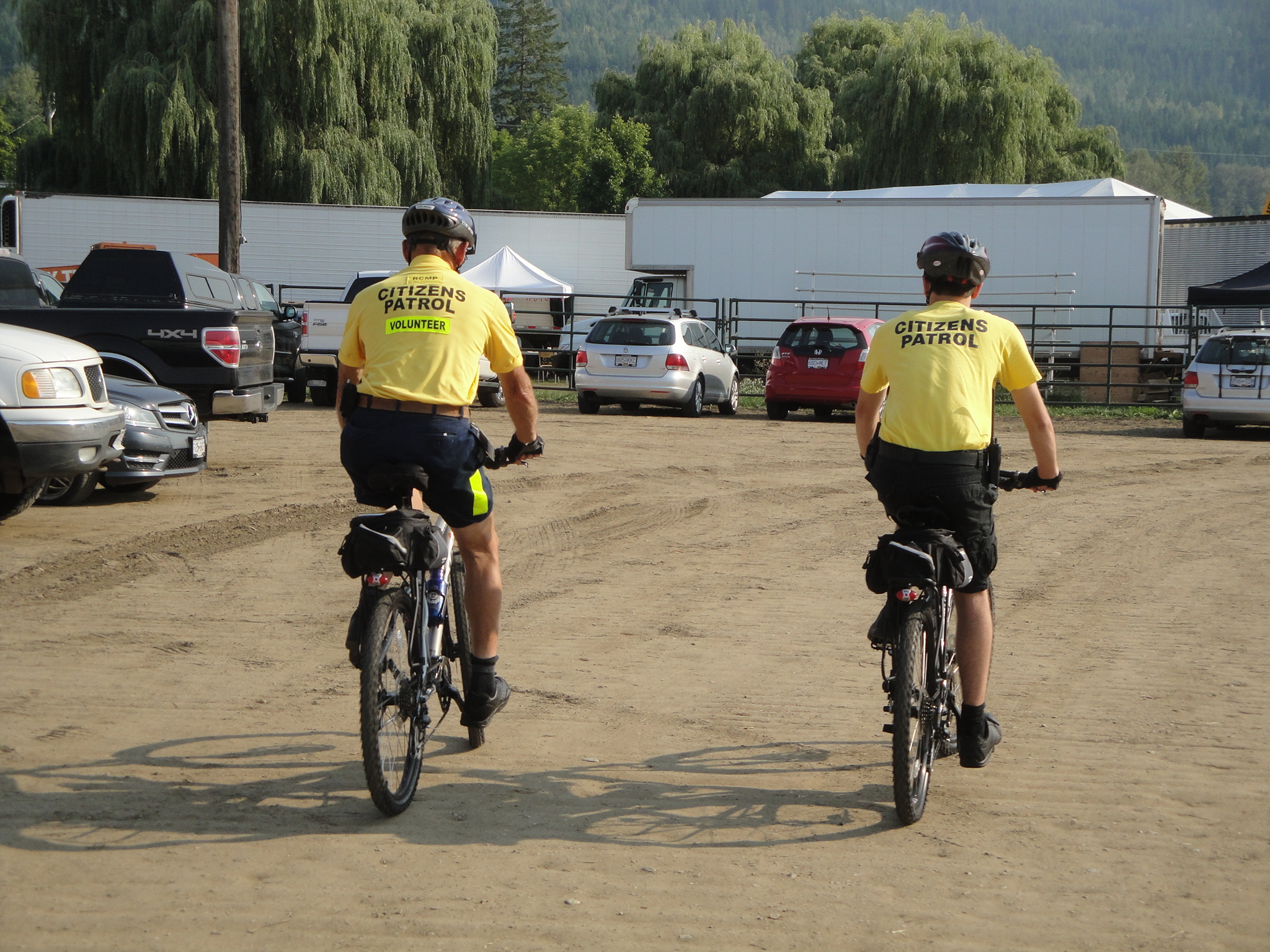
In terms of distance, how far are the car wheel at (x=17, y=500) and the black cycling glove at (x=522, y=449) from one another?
19.5ft

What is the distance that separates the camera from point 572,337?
2823 cm

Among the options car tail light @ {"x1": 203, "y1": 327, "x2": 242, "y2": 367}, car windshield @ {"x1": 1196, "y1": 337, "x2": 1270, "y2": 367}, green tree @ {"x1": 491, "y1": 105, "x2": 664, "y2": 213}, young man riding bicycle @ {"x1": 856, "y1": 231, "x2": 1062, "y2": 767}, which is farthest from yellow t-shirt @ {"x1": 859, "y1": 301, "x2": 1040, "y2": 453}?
green tree @ {"x1": 491, "y1": 105, "x2": 664, "y2": 213}

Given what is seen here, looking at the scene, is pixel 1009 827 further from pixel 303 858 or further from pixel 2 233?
pixel 2 233

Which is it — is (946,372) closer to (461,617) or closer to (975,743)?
(975,743)

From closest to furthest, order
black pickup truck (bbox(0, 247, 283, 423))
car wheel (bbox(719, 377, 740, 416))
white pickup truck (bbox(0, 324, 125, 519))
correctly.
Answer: white pickup truck (bbox(0, 324, 125, 519)) < black pickup truck (bbox(0, 247, 283, 423)) < car wheel (bbox(719, 377, 740, 416))

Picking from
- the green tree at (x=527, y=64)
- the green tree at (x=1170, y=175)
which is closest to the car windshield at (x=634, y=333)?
the green tree at (x=527, y=64)

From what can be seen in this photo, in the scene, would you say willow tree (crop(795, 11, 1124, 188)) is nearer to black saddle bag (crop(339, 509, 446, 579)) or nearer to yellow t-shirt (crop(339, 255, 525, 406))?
yellow t-shirt (crop(339, 255, 525, 406))

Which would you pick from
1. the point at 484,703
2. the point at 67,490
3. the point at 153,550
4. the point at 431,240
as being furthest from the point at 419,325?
the point at 67,490

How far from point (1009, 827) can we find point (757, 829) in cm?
81

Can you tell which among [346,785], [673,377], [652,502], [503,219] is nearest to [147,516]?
[652,502]

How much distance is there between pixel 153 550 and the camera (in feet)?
30.0

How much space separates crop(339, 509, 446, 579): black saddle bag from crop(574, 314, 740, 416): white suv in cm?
1657

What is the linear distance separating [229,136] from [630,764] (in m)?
19.2

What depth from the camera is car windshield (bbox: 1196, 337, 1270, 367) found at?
1902cm
